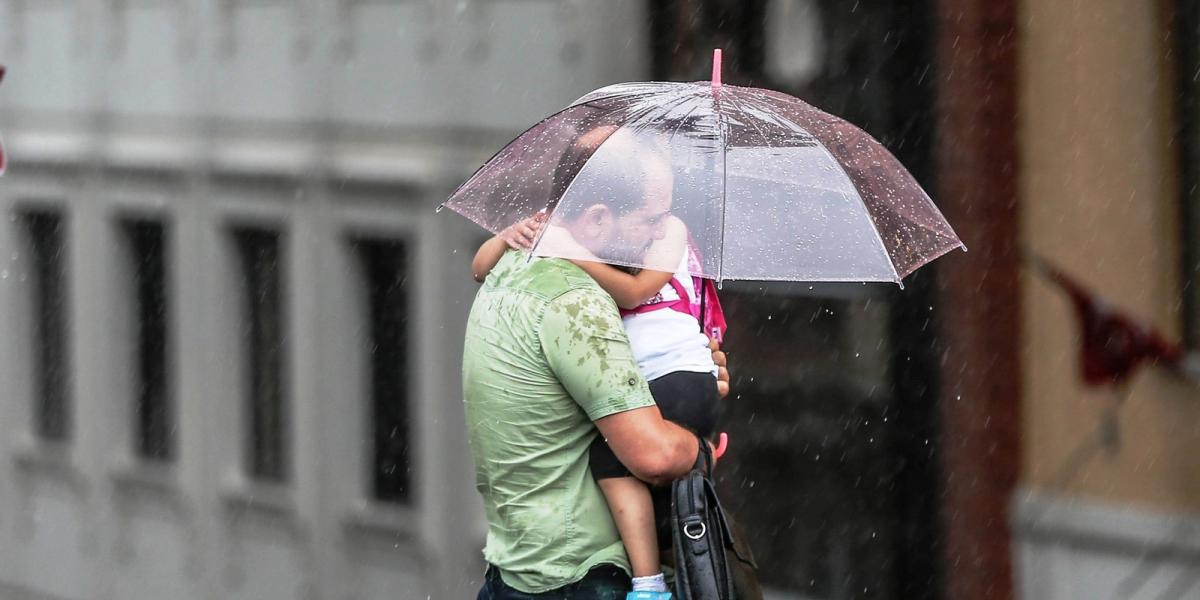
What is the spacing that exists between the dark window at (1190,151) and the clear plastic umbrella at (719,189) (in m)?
3.36

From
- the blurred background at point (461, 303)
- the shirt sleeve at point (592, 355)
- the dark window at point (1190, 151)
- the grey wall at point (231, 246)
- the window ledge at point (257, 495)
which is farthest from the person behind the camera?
the window ledge at point (257, 495)

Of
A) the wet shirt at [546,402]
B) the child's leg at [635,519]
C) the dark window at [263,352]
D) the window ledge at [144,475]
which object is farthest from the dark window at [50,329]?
the child's leg at [635,519]

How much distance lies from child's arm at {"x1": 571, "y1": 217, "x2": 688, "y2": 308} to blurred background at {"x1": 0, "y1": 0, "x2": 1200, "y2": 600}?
388 centimetres

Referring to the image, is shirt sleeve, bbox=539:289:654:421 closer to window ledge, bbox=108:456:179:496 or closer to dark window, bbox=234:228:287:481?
dark window, bbox=234:228:287:481

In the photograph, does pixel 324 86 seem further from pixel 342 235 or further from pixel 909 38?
pixel 909 38

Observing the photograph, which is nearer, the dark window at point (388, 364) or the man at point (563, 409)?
the man at point (563, 409)

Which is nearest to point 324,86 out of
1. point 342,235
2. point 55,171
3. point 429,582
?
point 342,235

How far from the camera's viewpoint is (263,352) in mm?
13750

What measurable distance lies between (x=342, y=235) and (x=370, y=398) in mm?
1113

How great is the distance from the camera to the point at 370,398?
12453 mm

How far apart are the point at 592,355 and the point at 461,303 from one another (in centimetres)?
759

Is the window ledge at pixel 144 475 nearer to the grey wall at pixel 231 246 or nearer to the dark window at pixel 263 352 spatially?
the grey wall at pixel 231 246

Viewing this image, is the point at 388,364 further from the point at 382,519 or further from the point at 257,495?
the point at 257,495

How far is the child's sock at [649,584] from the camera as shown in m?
3.79
